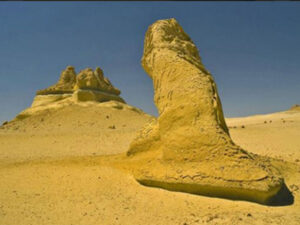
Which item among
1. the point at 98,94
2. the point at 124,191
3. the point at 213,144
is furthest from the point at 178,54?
the point at 98,94

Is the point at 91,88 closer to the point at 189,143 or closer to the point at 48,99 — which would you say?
the point at 48,99

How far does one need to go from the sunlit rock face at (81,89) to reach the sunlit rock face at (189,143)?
11451mm

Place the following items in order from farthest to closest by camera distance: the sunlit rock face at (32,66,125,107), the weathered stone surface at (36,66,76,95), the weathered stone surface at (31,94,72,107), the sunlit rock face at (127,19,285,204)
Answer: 1. the weathered stone surface at (36,66,76,95)
2. the weathered stone surface at (31,94,72,107)
3. the sunlit rock face at (32,66,125,107)
4. the sunlit rock face at (127,19,285,204)

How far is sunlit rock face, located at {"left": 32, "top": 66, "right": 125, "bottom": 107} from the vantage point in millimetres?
16188

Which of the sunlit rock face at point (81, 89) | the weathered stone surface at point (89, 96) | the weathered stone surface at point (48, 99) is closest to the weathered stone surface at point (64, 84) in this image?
the sunlit rock face at point (81, 89)

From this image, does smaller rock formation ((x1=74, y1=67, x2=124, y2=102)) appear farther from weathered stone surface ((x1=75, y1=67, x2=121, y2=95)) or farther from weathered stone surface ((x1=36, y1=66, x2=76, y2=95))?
weathered stone surface ((x1=36, y1=66, x2=76, y2=95))

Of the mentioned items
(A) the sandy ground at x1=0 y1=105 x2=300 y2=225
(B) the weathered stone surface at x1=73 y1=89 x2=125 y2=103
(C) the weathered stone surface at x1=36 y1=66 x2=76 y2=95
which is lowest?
(A) the sandy ground at x1=0 y1=105 x2=300 y2=225

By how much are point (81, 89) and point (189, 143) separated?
1367cm

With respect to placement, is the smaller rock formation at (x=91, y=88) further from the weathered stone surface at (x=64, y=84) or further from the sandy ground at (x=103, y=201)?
the sandy ground at (x=103, y=201)

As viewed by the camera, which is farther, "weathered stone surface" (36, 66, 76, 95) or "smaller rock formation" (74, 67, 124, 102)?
"weathered stone surface" (36, 66, 76, 95)

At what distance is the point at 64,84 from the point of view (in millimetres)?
18703

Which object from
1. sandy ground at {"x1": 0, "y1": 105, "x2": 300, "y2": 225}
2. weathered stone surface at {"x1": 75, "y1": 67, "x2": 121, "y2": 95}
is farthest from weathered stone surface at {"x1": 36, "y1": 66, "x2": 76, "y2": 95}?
sandy ground at {"x1": 0, "y1": 105, "x2": 300, "y2": 225}

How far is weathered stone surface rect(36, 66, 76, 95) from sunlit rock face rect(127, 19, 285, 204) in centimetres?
1405

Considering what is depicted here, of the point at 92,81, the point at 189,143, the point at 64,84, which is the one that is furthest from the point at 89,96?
the point at 189,143
